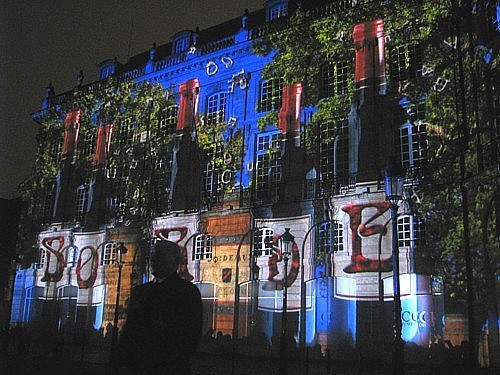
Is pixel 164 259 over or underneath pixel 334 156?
underneath

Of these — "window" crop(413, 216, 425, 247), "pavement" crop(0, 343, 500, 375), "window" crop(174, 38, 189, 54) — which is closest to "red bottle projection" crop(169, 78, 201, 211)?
"window" crop(174, 38, 189, 54)

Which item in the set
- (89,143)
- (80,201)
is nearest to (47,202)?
(80,201)

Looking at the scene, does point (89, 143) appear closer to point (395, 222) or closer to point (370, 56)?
point (370, 56)

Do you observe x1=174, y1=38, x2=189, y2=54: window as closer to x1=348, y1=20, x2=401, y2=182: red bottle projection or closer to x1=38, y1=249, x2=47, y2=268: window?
x1=348, y1=20, x2=401, y2=182: red bottle projection

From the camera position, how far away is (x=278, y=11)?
29625 millimetres

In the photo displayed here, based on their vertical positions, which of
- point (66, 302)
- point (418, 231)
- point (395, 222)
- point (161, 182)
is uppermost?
point (161, 182)

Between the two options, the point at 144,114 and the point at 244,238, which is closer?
the point at 244,238

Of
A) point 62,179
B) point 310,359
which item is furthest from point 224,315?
point 62,179

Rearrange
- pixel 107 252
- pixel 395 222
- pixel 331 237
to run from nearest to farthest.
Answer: pixel 395 222, pixel 331 237, pixel 107 252

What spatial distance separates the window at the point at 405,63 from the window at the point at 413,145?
232cm

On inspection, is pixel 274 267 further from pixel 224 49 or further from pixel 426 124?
pixel 224 49

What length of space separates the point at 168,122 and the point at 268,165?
321 inches

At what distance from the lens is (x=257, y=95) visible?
2855cm

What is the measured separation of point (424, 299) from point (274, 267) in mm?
7091
